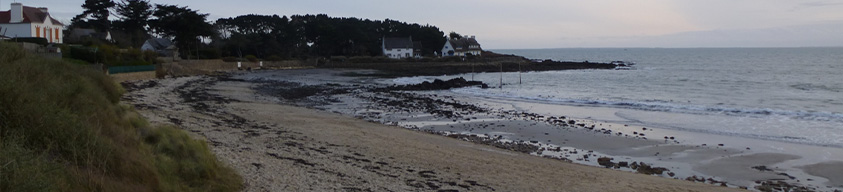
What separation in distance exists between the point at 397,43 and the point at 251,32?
77.2 feet

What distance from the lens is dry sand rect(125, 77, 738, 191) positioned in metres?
9.66

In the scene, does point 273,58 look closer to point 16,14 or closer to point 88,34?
point 88,34

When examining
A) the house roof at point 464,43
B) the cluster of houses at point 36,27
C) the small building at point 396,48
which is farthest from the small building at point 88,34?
the house roof at point 464,43

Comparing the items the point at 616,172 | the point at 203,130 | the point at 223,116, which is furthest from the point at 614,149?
the point at 223,116

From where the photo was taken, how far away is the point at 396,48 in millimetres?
96500

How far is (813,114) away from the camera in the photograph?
24141mm

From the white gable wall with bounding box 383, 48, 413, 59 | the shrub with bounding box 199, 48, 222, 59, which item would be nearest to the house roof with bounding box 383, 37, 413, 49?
the white gable wall with bounding box 383, 48, 413, 59

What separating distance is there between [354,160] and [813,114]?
21445mm

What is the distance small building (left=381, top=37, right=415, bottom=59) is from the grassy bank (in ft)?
287

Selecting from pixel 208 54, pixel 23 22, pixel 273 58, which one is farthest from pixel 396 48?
pixel 23 22

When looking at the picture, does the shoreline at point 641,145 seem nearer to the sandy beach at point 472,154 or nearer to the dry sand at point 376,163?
the sandy beach at point 472,154

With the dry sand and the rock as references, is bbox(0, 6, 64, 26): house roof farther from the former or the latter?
the rock

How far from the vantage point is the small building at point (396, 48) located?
9631 centimetres

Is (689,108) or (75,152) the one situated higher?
(75,152)
